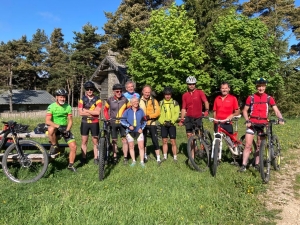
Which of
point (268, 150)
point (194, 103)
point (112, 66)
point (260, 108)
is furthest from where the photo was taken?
point (112, 66)

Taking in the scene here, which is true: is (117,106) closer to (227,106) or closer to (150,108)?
(150,108)

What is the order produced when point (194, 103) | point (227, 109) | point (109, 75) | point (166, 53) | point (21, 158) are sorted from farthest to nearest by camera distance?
point (109, 75)
point (166, 53)
point (194, 103)
point (227, 109)
point (21, 158)

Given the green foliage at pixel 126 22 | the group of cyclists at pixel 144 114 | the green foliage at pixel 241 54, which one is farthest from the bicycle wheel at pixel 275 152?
the green foliage at pixel 126 22

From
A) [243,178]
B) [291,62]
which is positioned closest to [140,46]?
[291,62]

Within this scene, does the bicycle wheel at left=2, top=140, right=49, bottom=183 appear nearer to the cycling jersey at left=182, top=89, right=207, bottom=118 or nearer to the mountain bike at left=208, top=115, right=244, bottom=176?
the mountain bike at left=208, top=115, right=244, bottom=176

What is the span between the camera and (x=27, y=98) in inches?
1907

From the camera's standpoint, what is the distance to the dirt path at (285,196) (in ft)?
13.9

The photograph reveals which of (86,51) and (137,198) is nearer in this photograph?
(137,198)

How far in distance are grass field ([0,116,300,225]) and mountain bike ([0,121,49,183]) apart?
0.21 metres

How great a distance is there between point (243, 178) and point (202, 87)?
17574 mm

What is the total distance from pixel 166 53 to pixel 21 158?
16.6m

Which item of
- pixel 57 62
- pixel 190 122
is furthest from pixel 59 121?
pixel 57 62

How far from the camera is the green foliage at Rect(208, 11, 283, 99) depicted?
22.2 meters

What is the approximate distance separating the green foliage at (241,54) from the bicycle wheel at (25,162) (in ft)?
63.7
